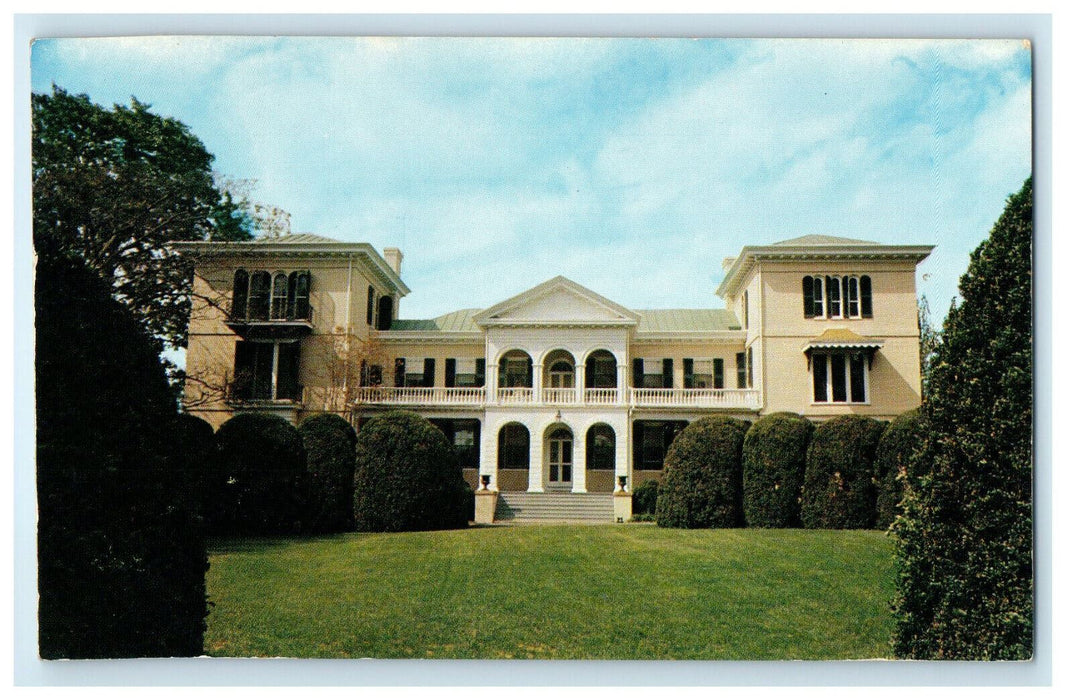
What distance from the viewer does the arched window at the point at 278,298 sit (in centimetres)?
705

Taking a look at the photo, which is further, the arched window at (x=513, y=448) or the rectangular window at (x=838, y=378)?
the arched window at (x=513, y=448)

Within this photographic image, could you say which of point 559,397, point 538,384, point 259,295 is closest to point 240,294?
point 259,295

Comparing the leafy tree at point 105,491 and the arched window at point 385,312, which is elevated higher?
the arched window at point 385,312

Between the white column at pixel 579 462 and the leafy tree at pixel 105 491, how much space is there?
371 centimetres

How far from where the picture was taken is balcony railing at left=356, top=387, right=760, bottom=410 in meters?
7.69

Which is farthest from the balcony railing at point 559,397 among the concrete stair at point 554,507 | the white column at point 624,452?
the concrete stair at point 554,507

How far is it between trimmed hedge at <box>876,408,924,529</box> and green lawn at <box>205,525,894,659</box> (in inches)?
16.7

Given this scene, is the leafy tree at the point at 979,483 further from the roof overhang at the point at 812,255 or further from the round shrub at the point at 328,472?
the round shrub at the point at 328,472

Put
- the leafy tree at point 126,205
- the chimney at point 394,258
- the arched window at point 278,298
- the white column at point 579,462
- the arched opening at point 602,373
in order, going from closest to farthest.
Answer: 1. the leafy tree at point 126,205
2. the chimney at point 394,258
3. the arched window at point 278,298
4. the white column at point 579,462
5. the arched opening at point 602,373

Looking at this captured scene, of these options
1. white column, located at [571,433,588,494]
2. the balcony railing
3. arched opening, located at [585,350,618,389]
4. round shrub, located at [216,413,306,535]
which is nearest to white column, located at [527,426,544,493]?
white column, located at [571,433,588,494]

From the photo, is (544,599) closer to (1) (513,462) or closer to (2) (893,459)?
(1) (513,462)

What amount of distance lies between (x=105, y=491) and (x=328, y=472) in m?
2.15

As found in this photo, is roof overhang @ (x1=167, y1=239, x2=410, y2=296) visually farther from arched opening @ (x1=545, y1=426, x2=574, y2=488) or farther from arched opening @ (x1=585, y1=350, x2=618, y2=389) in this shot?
arched opening @ (x1=585, y1=350, x2=618, y2=389)
